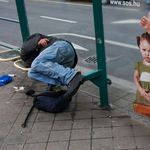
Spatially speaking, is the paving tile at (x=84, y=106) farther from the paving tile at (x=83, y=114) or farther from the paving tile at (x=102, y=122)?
the paving tile at (x=102, y=122)

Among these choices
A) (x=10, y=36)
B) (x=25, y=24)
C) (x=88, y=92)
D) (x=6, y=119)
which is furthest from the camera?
(x=10, y=36)

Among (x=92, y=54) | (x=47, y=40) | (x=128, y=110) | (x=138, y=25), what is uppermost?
(x=138, y=25)

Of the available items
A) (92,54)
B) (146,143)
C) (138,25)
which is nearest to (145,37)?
(138,25)

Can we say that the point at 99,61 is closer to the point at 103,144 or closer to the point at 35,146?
the point at 103,144

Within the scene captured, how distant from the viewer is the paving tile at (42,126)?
3.12 meters

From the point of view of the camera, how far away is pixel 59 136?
116 inches

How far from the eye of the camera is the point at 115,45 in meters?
3.18

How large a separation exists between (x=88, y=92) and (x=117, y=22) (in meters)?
1.47

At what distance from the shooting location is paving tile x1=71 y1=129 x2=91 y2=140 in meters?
2.90

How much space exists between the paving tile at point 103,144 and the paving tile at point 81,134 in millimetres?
131

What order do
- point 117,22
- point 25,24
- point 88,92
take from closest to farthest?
point 117,22, point 88,92, point 25,24

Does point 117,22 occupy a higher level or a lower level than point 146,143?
higher

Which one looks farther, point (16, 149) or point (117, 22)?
point (117, 22)

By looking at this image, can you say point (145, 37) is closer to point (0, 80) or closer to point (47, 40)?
point (47, 40)
